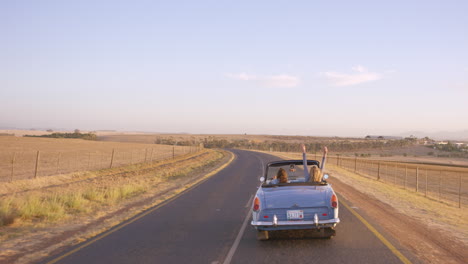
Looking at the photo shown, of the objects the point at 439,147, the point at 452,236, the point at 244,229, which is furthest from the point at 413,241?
the point at 439,147

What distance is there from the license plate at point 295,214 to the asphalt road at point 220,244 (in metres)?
0.57

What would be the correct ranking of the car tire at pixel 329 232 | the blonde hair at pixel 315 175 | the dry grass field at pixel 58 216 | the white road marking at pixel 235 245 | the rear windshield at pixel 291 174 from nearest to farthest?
the white road marking at pixel 235 245 < the car tire at pixel 329 232 < the dry grass field at pixel 58 216 < the blonde hair at pixel 315 175 < the rear windshield at pixel 291 174

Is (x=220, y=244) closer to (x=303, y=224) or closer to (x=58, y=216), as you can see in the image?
(x=303, y=224)

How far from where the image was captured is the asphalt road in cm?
706

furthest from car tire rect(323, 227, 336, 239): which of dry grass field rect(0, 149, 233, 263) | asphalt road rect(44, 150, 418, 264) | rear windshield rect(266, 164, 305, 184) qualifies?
dry grass field rect(0, 149, 233, 263)

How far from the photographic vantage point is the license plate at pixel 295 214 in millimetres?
7574

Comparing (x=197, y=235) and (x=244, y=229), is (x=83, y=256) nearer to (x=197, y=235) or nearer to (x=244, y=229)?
(x=197, y=235)

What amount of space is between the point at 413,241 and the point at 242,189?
11.0m

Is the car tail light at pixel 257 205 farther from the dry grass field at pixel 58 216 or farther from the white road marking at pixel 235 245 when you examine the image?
the dry grass field at pixel 58 216

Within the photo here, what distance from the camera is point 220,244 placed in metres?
8.16

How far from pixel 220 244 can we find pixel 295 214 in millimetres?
1673

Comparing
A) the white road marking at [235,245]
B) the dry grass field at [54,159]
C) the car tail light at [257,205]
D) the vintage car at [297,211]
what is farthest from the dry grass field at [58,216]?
the dry grass field at [54,159]

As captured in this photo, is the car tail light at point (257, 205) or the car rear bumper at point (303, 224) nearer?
the car rear bumper at point (303, 224)

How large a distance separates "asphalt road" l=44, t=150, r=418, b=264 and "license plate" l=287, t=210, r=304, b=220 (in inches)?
22.6
